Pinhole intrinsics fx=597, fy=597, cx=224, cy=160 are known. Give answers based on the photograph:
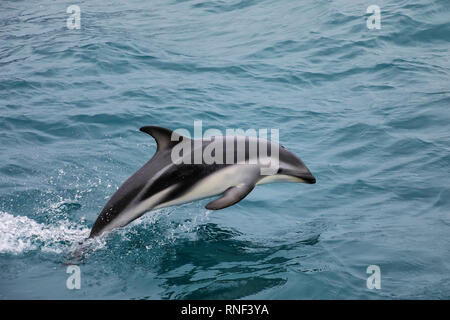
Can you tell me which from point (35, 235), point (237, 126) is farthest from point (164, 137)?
point (237, 126)

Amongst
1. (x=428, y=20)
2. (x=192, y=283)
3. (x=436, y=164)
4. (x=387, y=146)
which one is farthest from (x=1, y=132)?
(x=428, y=20)

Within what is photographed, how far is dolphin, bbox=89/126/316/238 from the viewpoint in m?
7.80

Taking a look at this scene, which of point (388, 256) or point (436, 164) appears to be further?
point (436, 164)

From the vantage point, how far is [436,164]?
11.2 meters

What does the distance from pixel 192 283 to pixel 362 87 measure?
360 inches

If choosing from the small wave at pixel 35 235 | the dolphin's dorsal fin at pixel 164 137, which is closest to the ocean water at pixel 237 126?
the small wave at pixel 35 235

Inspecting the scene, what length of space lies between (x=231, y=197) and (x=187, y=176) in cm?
66

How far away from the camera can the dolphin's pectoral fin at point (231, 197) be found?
7.79 metres

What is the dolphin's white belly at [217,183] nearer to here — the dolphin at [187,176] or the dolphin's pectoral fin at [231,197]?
the dolphin at [187,176]

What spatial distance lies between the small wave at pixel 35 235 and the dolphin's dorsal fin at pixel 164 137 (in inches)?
70.7

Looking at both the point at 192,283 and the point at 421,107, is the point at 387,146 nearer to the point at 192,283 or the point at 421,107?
the point at 421,107

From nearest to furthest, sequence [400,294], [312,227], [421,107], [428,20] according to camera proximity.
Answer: [400,294], [312,227], [421,107], [428,20]

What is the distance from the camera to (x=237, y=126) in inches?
534

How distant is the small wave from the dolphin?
26.3 inches
